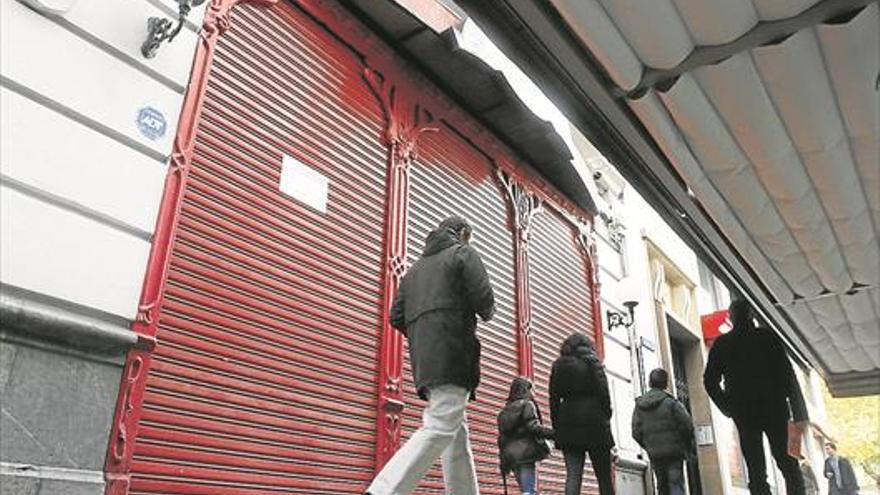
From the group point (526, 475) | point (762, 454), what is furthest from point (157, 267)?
point (762, 454)

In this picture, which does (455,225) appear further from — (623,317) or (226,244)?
(623,317)

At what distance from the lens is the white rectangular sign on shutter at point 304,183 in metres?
5.12

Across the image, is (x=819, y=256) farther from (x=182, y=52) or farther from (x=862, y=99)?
(x=182, y=52)

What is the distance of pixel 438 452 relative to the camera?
367 centimetres

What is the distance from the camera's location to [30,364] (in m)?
3.26

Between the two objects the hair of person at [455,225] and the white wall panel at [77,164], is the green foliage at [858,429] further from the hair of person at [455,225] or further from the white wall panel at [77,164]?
the white wall panel at [77,164]

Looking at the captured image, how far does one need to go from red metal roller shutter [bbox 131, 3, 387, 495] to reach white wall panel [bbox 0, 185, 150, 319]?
321 mm

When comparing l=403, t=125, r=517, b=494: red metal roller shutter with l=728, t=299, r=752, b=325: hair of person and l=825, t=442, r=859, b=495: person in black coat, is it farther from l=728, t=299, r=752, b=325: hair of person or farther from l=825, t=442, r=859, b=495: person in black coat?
l=825, t=442, r=859, b=495: person in black coat

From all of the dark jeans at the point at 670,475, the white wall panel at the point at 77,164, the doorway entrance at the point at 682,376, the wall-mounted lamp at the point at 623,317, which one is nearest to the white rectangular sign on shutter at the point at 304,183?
the white wall panel at the point at 77,164

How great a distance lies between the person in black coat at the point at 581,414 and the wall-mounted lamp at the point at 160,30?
396cm

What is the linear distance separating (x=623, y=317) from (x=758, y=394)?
565 cm

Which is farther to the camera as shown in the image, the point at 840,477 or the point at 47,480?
the point at 840,477

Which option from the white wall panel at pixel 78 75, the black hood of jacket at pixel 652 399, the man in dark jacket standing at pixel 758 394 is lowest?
the man in dark jacket standing at pixel 758 394

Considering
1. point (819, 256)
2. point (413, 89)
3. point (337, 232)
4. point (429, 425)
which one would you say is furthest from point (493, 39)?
point (413, 89)
